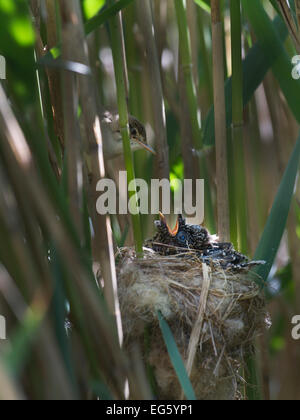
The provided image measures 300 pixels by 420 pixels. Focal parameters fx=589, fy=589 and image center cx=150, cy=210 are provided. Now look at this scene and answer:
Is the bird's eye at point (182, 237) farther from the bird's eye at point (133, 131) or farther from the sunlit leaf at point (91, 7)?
the sunlit leaf at point (91, 7)

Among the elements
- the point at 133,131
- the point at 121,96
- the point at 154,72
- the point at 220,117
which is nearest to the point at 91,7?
the point at 121,96

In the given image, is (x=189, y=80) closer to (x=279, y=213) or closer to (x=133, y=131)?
(x=133, y=131)

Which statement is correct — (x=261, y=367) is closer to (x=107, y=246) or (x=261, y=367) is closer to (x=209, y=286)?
(x=209, y=286)

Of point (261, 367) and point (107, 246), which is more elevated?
point (107, 246)

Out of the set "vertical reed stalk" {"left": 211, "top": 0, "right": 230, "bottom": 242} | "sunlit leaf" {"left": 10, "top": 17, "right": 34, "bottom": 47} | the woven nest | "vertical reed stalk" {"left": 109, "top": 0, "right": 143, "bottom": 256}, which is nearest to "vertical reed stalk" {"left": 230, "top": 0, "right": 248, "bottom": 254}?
"vertical reed stalk" {"left": 211, "top": 0, "right": 230, "bottom": 242}

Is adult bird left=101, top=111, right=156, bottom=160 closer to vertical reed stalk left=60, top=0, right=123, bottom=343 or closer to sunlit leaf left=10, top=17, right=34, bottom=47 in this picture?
vertical reed stalk left=60, top=0, right=123, bottom=343
